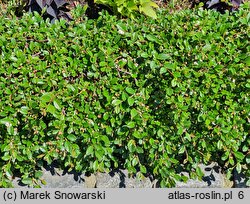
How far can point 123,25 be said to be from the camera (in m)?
2.80

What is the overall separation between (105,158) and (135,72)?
66 cm

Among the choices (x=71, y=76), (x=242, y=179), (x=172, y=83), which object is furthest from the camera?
(x=242, y=179)

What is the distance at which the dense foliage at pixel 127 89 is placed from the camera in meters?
2.69

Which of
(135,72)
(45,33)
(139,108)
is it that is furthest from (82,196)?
(45,33)

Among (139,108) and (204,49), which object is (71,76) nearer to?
(139,108)

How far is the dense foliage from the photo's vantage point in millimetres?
2691

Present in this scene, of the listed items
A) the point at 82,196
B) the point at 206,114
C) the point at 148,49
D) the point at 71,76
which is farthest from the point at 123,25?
the point at 82,196

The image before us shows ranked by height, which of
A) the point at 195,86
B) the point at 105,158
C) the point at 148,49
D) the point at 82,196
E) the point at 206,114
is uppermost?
the point at 148,49

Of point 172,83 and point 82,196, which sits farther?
point 82,196

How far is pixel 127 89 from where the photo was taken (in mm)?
2701

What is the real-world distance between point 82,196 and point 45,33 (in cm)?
119

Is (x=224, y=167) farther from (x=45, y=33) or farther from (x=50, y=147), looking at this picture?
(x=45, y=33)

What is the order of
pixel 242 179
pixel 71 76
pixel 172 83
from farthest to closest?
pixel 242 179 → pixel 71 76 → pixel 172 83

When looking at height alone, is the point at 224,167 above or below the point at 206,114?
below
